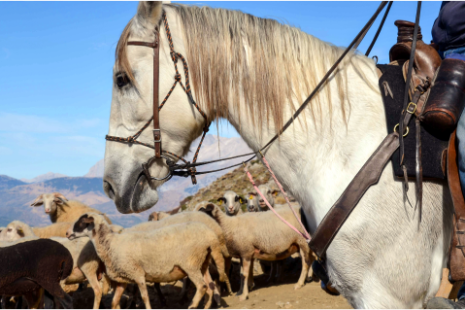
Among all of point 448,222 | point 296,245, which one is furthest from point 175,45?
point 296,245

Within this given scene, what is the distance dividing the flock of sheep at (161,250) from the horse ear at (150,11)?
6319mm

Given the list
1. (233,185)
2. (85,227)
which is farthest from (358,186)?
(233,185)

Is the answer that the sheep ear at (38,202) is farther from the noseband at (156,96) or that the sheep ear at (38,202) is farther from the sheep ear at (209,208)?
the noseband at (156,96)

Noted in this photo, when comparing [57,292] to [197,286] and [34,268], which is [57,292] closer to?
[34,268]

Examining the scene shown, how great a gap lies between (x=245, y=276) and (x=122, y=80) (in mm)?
7917

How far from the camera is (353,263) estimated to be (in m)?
1.93

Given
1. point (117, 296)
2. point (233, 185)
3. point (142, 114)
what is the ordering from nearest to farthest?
point (142, 114)
point (117, 296)
point (233, 185)

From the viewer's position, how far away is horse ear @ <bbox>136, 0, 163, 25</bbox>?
2170mm

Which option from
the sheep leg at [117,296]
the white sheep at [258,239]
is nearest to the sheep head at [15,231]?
the sheep leg at [117,296]

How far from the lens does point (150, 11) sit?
7.23 ft

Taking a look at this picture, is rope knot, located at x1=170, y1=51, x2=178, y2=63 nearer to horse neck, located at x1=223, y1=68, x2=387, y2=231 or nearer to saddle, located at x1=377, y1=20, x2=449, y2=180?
horse neck, located at x1=223, y1=68, x2=387, y2=231

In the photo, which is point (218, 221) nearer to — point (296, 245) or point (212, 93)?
point (296, 245)

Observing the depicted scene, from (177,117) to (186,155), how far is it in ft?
0.98

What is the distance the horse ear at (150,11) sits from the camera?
85.4 inches
